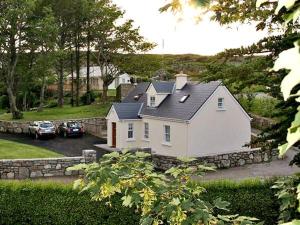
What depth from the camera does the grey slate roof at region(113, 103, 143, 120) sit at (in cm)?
3250

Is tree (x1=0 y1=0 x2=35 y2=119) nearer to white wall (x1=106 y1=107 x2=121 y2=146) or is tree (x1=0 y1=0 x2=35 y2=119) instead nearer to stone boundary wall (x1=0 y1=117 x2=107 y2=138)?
stone boundary wall (x1=0 y1=117 x2=107 y2=138)

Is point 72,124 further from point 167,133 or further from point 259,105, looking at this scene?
point 259,105

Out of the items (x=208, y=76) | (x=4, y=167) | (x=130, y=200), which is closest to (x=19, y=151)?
(x=4, y=167)

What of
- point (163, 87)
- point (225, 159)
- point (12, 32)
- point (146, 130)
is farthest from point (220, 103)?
point (12, 32)

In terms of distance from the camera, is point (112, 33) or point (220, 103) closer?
point (220, 103)

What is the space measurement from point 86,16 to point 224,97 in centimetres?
2558

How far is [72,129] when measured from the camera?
3747 cm

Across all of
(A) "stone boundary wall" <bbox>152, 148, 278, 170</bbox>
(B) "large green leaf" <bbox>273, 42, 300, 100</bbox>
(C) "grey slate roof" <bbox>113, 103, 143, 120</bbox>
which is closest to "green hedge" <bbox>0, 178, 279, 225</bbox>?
(A) "stone boundary wall" <bbox>152, 148, 278, 170</bbox>

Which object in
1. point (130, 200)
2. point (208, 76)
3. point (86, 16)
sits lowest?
point (130, 200)

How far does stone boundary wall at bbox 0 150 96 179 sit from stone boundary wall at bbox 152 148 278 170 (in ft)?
14.8

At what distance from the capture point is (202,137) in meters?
28.2

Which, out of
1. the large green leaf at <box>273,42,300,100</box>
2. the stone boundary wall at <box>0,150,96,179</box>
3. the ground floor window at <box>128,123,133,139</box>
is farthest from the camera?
the ground floor window at <box>128,123,133,139</box>

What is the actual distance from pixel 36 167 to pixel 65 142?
1182 cm

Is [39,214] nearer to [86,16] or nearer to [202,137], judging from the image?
[202,137]
